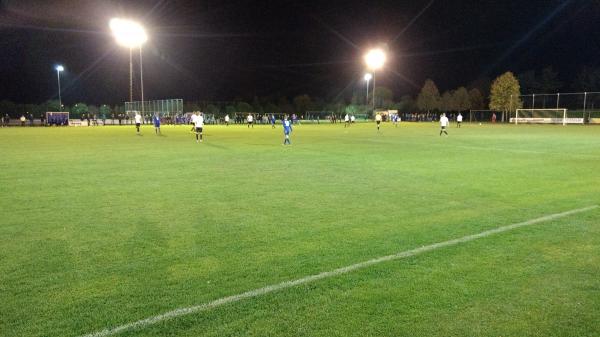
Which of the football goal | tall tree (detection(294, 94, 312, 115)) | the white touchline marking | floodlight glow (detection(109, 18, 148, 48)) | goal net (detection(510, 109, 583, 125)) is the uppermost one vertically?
Answer: floodlight glow (detection(109, 18, 148, 48))

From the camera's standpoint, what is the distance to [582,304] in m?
4.15

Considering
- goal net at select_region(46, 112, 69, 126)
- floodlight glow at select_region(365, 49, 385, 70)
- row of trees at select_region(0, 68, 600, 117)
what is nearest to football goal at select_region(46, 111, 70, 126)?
goal net at select_region(46, 112, 69, 126)

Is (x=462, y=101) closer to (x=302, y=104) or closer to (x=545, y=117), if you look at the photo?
(x=545, y=117)

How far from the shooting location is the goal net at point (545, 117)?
59.4m

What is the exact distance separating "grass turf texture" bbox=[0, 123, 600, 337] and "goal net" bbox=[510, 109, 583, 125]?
55.9 metres

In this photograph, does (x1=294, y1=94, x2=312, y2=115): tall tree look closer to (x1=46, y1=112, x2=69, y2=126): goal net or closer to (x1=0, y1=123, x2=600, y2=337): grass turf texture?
(x1=46, y1=112, x2=69, y2=126): goal net

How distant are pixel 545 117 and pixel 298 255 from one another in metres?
66.3

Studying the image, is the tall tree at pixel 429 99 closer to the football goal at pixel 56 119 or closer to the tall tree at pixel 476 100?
the tall tree at pixel 476 100

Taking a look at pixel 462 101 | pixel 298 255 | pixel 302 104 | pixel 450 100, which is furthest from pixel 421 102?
pixel 298 255

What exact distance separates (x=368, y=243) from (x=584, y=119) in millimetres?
64751

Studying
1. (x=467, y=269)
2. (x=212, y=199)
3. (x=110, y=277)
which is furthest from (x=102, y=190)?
(x=467, y=269)

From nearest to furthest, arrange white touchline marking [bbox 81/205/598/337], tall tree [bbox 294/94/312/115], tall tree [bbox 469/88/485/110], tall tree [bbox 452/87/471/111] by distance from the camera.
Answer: white touchline marking [bbox 81/205/598/337]
tall tree [bbox 452/87/471/111]
tall tree [bbox 469/88/485/110]
tall tree [bbox 294/94/312/115]

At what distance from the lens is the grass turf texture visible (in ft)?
12.7

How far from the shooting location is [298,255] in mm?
5484
